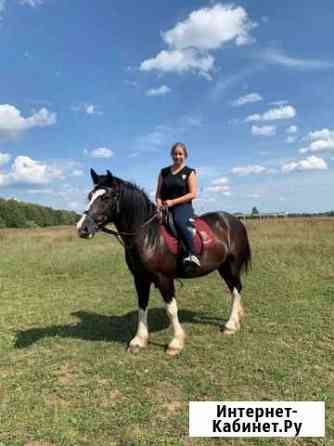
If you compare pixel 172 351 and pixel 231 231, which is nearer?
pixel 172 351

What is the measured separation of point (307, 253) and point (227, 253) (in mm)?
9461

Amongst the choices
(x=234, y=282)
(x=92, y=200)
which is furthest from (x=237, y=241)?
(x=92, y=200)

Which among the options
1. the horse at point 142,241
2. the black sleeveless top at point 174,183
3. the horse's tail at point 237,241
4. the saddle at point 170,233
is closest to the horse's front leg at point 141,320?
the horse at point 142,241

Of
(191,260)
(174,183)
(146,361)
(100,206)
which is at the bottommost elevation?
(146,361)

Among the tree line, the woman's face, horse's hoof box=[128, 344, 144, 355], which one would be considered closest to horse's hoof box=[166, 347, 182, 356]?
horse's hoof box=[128, 344, 144, 355]

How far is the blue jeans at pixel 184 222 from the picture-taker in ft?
17.5

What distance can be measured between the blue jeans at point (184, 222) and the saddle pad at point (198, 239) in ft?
0.49

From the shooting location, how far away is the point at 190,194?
5.27 meters

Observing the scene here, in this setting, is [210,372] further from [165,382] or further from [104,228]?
[104,228]

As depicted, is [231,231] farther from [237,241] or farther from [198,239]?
[198,239]

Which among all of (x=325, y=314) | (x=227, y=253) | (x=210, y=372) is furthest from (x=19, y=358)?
(x=325, y=314)

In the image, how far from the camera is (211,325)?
6.71 m

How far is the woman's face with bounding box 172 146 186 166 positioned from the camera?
17.1 ft

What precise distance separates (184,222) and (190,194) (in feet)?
1.41
